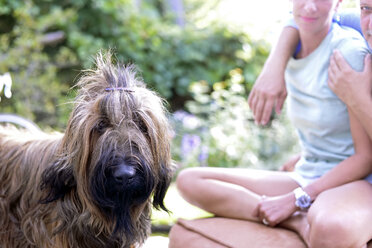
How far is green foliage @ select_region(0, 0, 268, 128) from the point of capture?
6027 millimetres

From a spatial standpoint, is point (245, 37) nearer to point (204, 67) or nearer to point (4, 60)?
point (204, 67)

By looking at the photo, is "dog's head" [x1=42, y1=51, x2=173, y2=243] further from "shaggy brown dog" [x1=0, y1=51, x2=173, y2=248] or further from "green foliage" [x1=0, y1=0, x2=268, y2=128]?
"green foliage" [x1=0, y1=0, x2=268, y2=128]

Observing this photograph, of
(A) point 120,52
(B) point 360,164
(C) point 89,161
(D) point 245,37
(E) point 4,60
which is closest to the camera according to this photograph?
(C) point 89,161

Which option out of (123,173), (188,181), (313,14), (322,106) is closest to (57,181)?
(123,173)

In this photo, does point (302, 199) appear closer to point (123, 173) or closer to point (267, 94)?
point (267, 94)

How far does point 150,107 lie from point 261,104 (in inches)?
35.1

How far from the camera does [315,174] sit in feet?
10.4

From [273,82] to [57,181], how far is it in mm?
1343

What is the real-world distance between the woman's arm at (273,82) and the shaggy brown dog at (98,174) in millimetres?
752

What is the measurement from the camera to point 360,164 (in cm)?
285

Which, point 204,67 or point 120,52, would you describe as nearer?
point 120,52

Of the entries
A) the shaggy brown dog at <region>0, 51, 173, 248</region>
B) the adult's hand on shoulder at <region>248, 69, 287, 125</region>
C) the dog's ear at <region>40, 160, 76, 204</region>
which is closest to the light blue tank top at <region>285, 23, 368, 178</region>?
the adult's hand on shoulder at <region>248, 69, 287, 125</region>

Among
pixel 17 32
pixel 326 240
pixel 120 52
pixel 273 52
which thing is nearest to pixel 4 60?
pixel 17 32

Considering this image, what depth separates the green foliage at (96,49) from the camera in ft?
19.8
